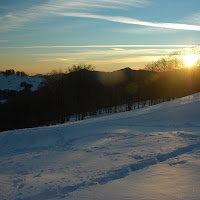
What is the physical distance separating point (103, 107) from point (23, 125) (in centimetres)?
2230

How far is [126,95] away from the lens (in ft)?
212

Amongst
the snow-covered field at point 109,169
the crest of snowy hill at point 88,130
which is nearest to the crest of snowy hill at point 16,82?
the crest of snowy hill at point 88,130

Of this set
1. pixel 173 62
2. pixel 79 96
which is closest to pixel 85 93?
pixel 79 96

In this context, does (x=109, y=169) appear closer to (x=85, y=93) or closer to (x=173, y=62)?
(x=85, y=93)

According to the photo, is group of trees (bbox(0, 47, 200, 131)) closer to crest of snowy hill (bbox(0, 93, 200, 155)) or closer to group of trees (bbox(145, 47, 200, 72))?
group of trees (bbox(145, 47, 200, 72))

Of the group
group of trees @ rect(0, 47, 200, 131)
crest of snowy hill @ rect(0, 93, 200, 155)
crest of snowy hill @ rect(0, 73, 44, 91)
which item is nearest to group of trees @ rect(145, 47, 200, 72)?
group of trees @ rect(0, 47, 200, 131)

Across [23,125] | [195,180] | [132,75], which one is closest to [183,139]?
[195,180]

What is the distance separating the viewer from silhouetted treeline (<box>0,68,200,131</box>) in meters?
44.3

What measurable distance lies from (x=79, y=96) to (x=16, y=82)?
3842 inches

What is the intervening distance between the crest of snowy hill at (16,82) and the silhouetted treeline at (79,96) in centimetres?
7312

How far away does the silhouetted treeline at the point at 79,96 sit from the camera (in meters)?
44.3

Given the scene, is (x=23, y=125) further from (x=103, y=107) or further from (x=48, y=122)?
(x=103, y=107)

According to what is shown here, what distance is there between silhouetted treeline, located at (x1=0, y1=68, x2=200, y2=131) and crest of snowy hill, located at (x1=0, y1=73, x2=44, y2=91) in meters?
73.1

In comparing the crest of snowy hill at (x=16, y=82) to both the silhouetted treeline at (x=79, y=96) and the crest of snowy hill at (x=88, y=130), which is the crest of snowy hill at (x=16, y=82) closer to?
the silhouetted treeline at (x=79, y=96)
